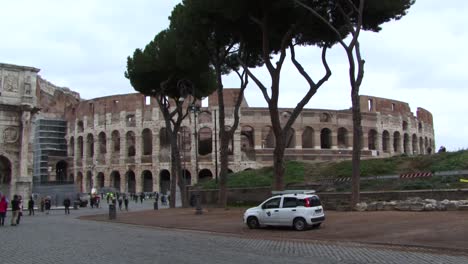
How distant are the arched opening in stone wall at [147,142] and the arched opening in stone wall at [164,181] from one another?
3461mm

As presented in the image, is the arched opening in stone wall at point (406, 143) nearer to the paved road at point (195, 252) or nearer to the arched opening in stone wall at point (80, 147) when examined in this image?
the arched opening in stone wall at point (80, 147)

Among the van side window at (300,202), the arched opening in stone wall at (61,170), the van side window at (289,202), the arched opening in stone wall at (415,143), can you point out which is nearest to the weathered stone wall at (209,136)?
the arched opening in stone wall at (415,143)

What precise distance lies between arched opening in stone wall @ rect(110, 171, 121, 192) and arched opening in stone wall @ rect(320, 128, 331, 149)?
26.1 m

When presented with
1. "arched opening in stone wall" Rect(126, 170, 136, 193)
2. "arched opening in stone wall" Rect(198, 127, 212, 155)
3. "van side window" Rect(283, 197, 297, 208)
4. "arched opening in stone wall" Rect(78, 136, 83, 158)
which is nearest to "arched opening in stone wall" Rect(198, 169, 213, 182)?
"arched opening in stone wall" Rect(198, 127, 212, 155)

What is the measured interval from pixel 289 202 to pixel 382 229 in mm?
3116

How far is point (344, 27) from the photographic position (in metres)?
22.2

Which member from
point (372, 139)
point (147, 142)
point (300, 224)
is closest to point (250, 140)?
point (147, 142)

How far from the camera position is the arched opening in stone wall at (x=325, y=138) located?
6191 centimetres

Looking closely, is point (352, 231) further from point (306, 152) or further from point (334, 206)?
point (306, 152)

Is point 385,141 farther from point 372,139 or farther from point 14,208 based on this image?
point 14,208

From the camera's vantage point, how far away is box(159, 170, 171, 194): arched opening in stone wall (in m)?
62.2

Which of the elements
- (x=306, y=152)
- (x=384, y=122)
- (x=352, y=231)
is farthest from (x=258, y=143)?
(x=352, y=231)

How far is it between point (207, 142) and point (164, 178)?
23.2 feet

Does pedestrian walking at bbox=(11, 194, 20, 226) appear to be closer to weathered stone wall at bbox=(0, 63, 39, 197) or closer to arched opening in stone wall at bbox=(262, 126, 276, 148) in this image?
weathered stone wall at bbox=(0, 63, 39, 197)
